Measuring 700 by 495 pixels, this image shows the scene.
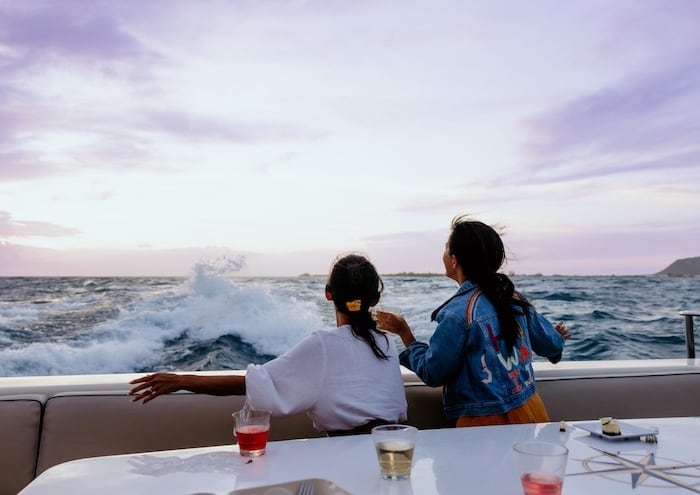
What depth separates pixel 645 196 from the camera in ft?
26.6

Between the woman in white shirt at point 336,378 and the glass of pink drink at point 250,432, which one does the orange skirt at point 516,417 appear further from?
the glass of pink drink at point 250,432

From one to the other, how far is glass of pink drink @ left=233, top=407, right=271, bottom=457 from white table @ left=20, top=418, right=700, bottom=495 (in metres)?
0.02

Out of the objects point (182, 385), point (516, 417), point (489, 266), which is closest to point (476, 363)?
point (516, 417)

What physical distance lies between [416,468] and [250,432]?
0.32 meters

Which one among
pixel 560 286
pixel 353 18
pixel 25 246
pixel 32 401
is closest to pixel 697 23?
pixel 353 18

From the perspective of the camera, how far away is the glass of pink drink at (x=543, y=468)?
90cm

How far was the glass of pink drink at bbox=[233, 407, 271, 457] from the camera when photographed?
1.22 metres

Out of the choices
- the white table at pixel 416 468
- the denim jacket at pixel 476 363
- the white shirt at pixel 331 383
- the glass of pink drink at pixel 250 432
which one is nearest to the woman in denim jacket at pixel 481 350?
the denim jacket at pixel 476 363

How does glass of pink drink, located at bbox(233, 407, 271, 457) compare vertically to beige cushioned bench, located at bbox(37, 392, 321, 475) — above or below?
above

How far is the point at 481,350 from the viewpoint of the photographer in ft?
5.56

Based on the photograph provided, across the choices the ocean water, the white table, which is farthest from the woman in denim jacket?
the ocean water

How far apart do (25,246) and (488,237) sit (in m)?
10.3

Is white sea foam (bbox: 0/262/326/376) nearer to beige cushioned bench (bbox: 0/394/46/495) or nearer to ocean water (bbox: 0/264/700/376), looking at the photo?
ocean water (bbox: 0/264/700/376)

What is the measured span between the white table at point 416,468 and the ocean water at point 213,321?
1460 mm
